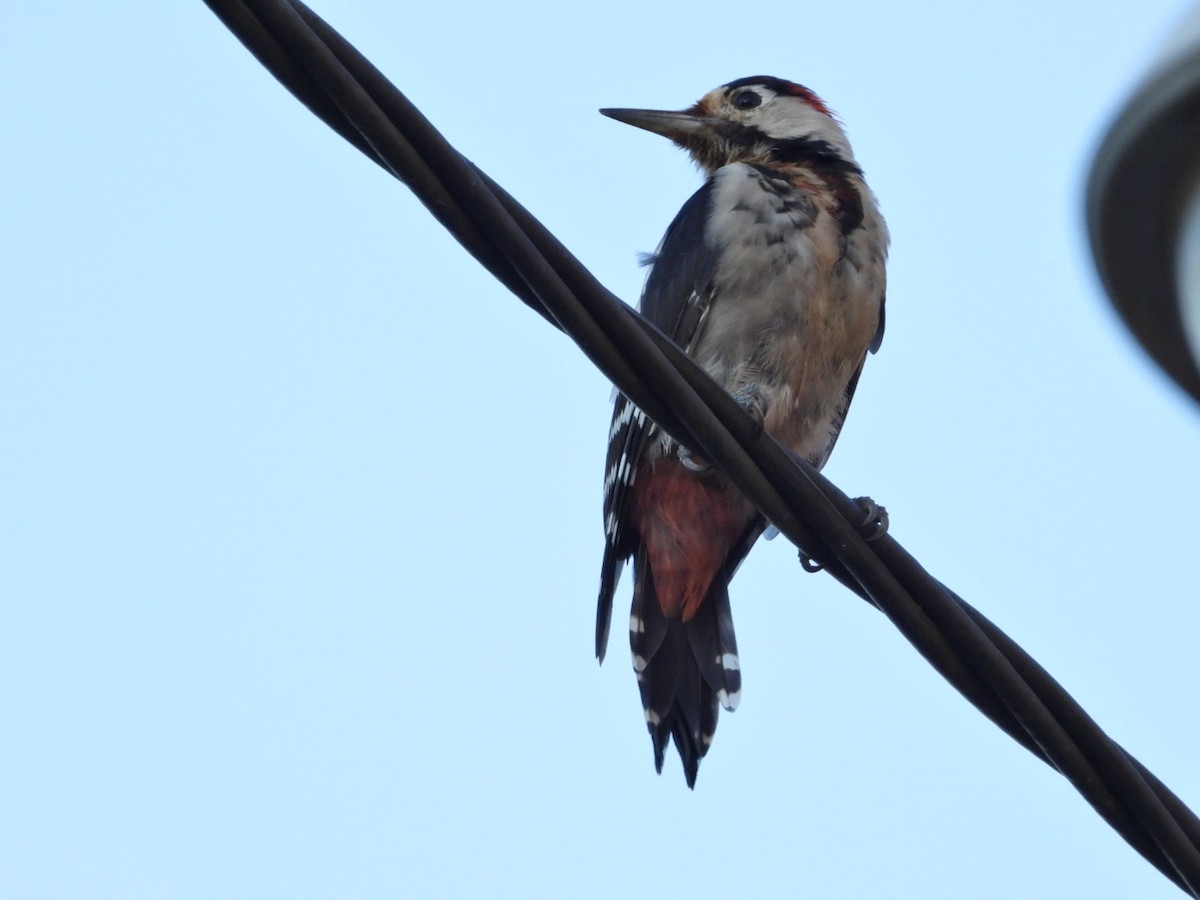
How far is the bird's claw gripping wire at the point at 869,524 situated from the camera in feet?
8.04

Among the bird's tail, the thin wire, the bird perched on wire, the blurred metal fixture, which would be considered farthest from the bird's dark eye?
the blurred metal fixture

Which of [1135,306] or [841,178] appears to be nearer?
[1135,306]

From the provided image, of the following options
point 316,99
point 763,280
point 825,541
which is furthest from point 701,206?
point 316,99

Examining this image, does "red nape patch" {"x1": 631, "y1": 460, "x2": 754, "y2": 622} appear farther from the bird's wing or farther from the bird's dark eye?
the bird's dark eye

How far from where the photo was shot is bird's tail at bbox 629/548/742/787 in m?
4.32

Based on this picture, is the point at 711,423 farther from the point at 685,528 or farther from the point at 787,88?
the point at 787,88

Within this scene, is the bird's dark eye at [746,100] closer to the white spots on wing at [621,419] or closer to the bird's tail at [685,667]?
the white spots on wing at [621,419]

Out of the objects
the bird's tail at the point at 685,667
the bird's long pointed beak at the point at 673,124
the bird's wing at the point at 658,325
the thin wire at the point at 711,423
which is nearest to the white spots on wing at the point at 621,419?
the bird's wing at the point at 658,325

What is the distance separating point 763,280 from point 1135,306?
293 centimetres

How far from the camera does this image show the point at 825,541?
2486mm

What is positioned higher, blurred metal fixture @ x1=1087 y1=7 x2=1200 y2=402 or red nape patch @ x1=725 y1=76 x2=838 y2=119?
red nape patch @ x1=725 y1=76 x2=838 y2=119

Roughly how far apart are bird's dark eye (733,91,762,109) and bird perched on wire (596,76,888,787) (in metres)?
0.69

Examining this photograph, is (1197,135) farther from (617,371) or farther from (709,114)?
(709,114)

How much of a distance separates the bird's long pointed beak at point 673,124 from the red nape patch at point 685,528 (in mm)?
1538
